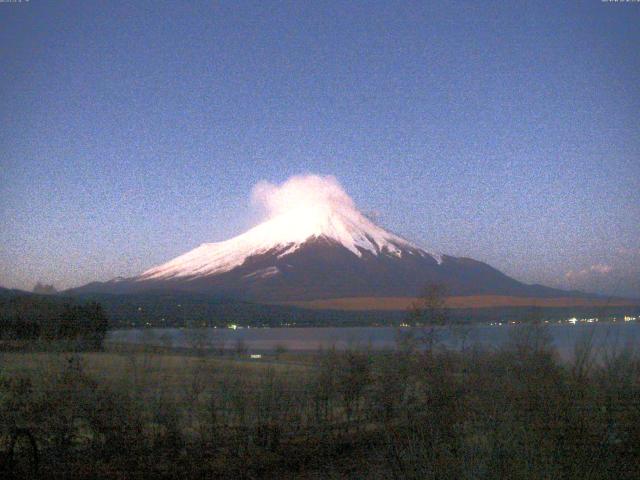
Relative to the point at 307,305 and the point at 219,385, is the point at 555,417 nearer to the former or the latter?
the point at 219,385

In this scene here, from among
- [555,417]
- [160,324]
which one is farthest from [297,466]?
[160,324]

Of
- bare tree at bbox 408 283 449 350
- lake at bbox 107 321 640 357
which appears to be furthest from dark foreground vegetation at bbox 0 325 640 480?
bare tree at bbox 408 283 449 350

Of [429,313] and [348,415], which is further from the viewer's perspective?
[429,313]

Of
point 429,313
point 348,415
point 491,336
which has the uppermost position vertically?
point 429,313

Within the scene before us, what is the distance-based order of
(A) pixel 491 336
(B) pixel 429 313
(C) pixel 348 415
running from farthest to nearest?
(B) pixel 429 313, (A) pixel 491 336, (C) pixel 348 415

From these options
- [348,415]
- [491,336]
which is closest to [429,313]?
[491,336]

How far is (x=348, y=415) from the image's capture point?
12648mm

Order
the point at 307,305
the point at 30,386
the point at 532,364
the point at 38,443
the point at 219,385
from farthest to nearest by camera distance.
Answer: the point at 307,305
the point at 219,385
the point at 30,386
the point at 38,443
the point at 532,364

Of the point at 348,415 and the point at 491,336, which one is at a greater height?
the point at 491,336

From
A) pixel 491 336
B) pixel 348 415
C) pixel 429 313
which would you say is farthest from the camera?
pixel 429 313

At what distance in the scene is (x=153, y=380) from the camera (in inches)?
486

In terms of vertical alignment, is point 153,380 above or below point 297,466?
above

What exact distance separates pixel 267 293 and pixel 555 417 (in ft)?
209

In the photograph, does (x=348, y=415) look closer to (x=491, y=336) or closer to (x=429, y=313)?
(x=429, y=313)
